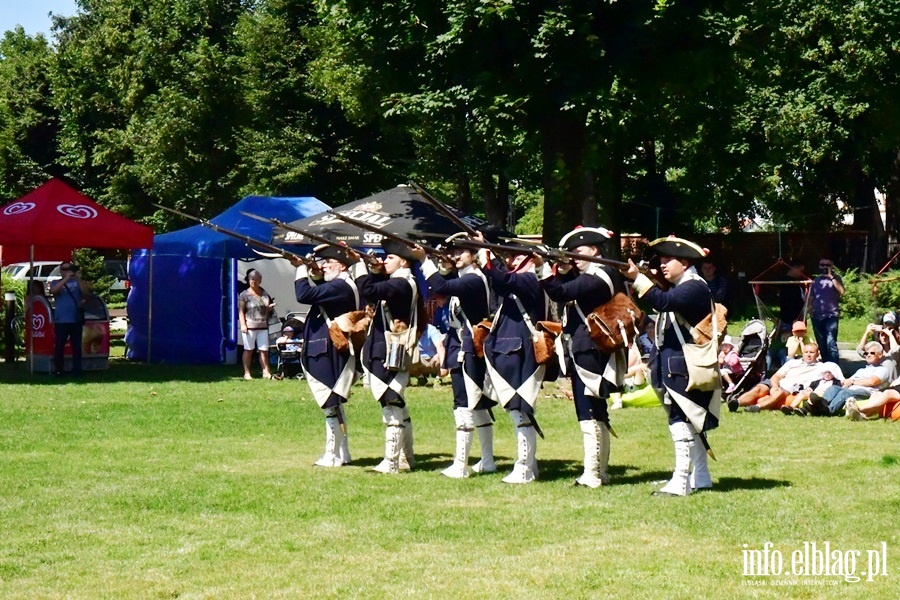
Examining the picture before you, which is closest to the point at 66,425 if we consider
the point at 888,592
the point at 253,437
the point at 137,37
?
the point at 253,437

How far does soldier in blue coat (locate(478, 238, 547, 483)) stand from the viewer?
11570 mm

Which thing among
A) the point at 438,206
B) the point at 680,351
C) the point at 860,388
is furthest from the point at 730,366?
the point at 680,351

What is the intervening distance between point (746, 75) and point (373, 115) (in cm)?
1445

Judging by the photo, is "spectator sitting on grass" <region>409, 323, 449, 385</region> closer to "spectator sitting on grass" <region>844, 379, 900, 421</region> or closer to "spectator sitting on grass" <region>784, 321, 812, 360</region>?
"spectator sitting on grass" <region>784, 321, 812, 360</region>

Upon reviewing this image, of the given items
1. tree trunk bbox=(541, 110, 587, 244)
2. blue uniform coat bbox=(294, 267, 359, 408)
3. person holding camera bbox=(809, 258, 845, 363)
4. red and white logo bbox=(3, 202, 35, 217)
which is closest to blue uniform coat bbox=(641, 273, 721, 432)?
blue uniform coat bbox=(294, 267, 359, 408)

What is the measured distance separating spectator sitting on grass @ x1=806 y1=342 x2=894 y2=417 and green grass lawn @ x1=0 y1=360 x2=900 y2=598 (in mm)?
498

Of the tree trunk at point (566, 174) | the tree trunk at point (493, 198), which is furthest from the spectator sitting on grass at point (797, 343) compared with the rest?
the tree trunk at point (493, 198)

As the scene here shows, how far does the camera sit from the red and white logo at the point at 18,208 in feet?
74.8

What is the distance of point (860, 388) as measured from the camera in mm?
16688

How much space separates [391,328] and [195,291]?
14.0m

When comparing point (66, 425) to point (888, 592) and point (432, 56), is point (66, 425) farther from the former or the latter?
point (888, 592)

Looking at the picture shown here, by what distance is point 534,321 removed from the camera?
11.8 m

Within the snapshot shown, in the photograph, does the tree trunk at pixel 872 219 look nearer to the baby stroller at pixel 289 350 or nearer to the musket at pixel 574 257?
the baby stroller at pixel 289 350

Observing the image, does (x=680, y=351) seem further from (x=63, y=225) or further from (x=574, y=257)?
(x=63, y=225)
